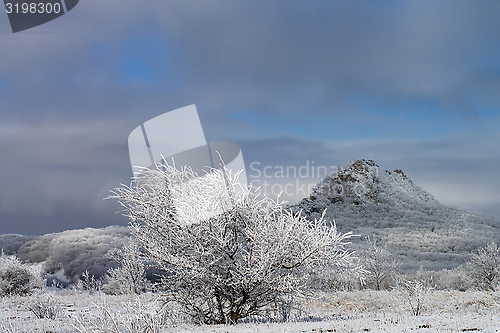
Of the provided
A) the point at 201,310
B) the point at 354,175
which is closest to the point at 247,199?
the point at 201,310

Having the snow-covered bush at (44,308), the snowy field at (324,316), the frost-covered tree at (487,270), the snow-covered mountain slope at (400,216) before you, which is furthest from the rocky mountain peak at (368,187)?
the snow-covered bush at (44,308)

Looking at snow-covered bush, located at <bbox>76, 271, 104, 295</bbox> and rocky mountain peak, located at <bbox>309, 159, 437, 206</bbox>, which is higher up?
rocky mountain peak, located at <bbox>309, 159, 437, 206</bbox>

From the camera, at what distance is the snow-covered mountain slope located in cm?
4481

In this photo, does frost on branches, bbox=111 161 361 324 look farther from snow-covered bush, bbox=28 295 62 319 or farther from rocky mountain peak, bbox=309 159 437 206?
rocky mountain peak, bbox=309 159 437 206

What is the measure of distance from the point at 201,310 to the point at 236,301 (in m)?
1.07

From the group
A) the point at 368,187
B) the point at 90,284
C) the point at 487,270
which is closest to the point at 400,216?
the point at 368,187

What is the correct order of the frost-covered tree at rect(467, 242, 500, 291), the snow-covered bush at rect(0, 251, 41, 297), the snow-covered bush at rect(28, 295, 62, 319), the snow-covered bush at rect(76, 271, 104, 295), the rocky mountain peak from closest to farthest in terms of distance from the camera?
the snow-covered bush at rect(28, 295, 62, 319), the snow-covered bush at rect(0, 251, 41, 297), the frost-covered tree at rect(467, 242, 500, 291), the snow-covered bush at rect(76, 271, 104, 295), the rocky mountain peak

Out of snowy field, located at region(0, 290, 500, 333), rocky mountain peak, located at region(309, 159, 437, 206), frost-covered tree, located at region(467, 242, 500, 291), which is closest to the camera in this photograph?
snowy field, located at region(0, 290, 500, 333)

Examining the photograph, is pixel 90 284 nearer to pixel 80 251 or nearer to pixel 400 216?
pixel 80 251

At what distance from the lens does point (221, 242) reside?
27.9 feet

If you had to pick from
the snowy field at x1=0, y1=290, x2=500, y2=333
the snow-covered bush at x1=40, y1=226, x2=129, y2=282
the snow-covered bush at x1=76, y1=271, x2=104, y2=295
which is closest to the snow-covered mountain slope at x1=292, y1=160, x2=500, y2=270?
the snowy field at x1=0, y1=290, x2=500, y2=333

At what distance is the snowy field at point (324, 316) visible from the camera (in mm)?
6965

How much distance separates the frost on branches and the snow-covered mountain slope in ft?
104

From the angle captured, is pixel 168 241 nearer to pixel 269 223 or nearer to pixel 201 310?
pixel 201 310
